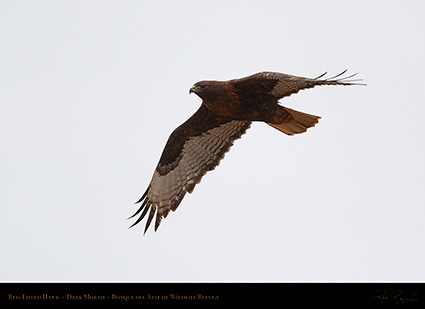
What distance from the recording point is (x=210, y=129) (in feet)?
43.5

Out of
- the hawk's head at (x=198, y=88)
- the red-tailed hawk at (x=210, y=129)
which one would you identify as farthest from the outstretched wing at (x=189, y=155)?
the hawk's head at (x=198, y=88)

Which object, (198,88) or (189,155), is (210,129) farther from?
(198,88)
